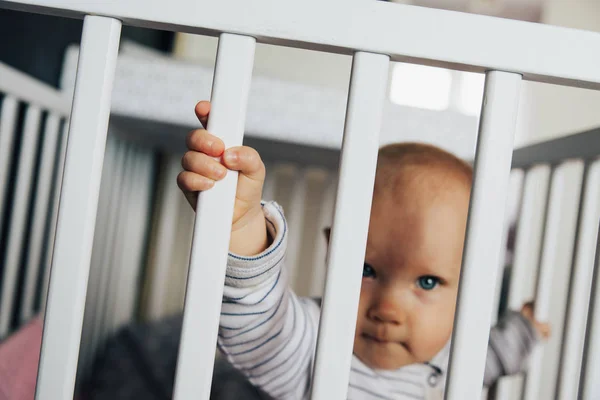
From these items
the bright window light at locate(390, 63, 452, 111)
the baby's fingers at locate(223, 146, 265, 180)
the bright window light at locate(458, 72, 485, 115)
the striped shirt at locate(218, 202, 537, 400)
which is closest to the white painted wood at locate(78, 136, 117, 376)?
the striped shirt at locate(218, 202, 537, 400)

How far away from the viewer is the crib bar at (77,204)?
1.18ft

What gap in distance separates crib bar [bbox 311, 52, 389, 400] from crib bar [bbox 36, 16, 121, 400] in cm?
16

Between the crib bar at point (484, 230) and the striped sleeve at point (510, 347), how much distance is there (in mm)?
534

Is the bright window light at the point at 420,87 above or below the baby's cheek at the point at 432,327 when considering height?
above

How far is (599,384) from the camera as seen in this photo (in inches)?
17.6

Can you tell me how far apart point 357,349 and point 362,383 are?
2.0 inches

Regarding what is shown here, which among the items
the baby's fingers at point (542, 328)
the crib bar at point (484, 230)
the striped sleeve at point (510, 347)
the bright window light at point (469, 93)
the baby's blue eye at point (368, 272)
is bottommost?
the striped sleeve at point (510, 347)

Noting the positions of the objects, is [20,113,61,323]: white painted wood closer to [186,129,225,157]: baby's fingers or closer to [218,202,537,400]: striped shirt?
[218,202,537,400]: striped shirt

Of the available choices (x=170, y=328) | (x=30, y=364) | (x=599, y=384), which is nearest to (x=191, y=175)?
(x=599, y=384)

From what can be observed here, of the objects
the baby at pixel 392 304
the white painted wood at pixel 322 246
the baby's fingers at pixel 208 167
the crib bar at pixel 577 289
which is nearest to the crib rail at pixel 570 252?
the crib bar at pixel 577 289

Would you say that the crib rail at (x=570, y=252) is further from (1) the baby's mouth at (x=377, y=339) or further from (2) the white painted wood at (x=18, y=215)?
(2) the white painted wood at (x=18, y=215)

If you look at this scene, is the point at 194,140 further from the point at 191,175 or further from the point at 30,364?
the point at 30,364

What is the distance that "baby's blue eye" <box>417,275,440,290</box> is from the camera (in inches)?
26.3

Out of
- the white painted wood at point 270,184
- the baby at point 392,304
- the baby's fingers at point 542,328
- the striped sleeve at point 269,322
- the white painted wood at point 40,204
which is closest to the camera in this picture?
the striped sleeve at point 269,322
